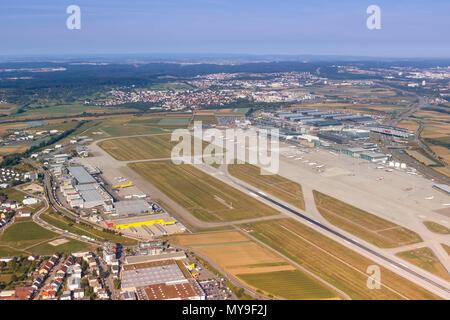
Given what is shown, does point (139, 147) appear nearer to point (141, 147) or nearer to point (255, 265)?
point (141, 147)

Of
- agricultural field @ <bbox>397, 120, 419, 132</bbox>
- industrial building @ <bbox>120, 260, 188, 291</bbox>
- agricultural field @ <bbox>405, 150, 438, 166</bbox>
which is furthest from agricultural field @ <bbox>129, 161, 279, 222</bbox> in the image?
agricultural field @ <bbox>397, 120, 419, 132</bbox>

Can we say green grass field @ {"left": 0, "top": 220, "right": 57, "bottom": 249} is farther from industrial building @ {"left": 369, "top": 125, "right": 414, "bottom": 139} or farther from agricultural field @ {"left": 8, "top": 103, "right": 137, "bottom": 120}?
agricultural field @ {"left": 8, "top": 103, "right": 137, "bottom": 120}

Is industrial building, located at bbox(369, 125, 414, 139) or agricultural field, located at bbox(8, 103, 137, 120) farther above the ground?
agricultural field, located at bbox(8, 103, 137, 120)

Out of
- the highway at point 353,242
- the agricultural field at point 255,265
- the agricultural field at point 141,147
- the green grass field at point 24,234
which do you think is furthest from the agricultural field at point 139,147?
the agricultural field at point 255,265

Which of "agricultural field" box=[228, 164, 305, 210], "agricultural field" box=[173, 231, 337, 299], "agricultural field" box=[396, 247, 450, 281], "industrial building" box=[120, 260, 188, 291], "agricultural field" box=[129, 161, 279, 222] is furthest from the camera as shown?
"agricultural field" box=[228, 164, 305, 210]

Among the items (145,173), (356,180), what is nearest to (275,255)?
(356,180)
